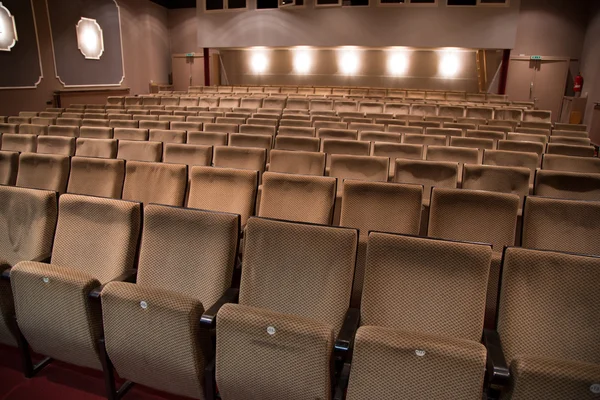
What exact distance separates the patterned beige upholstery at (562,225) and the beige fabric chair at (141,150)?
178 cm

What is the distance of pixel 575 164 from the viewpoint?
1.83 meters

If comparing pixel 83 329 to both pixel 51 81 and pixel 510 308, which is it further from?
pixel 51 81

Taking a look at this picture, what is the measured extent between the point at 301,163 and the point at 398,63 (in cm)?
636

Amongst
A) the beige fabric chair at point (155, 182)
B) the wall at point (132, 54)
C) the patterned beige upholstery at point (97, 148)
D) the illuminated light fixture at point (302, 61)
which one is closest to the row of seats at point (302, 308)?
the beige fabric chair at point (155, 182)

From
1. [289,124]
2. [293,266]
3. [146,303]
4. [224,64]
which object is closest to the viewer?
[146,303]

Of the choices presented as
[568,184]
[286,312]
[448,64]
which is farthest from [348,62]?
[286,312]

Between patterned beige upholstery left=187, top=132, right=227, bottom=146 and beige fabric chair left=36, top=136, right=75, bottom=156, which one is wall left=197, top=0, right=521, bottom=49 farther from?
beige fabric chair left=36, top=136, right=75, bottom=156

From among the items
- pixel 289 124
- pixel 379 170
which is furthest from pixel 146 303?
pixel 289 124

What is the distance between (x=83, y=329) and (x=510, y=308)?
3.35 feet

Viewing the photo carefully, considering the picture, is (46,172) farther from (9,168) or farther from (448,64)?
(448,64)

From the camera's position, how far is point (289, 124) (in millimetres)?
2945

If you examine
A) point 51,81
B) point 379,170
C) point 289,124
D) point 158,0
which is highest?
point 158,0

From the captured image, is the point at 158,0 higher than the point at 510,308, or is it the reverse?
the point at 158,0

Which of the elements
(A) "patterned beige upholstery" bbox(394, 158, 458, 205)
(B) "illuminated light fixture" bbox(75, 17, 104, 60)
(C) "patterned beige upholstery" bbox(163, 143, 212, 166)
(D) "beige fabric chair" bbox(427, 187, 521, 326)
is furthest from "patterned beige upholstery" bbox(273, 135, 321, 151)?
(B) "illuminated light fixture" bbox(75, 17, 104, 60)
